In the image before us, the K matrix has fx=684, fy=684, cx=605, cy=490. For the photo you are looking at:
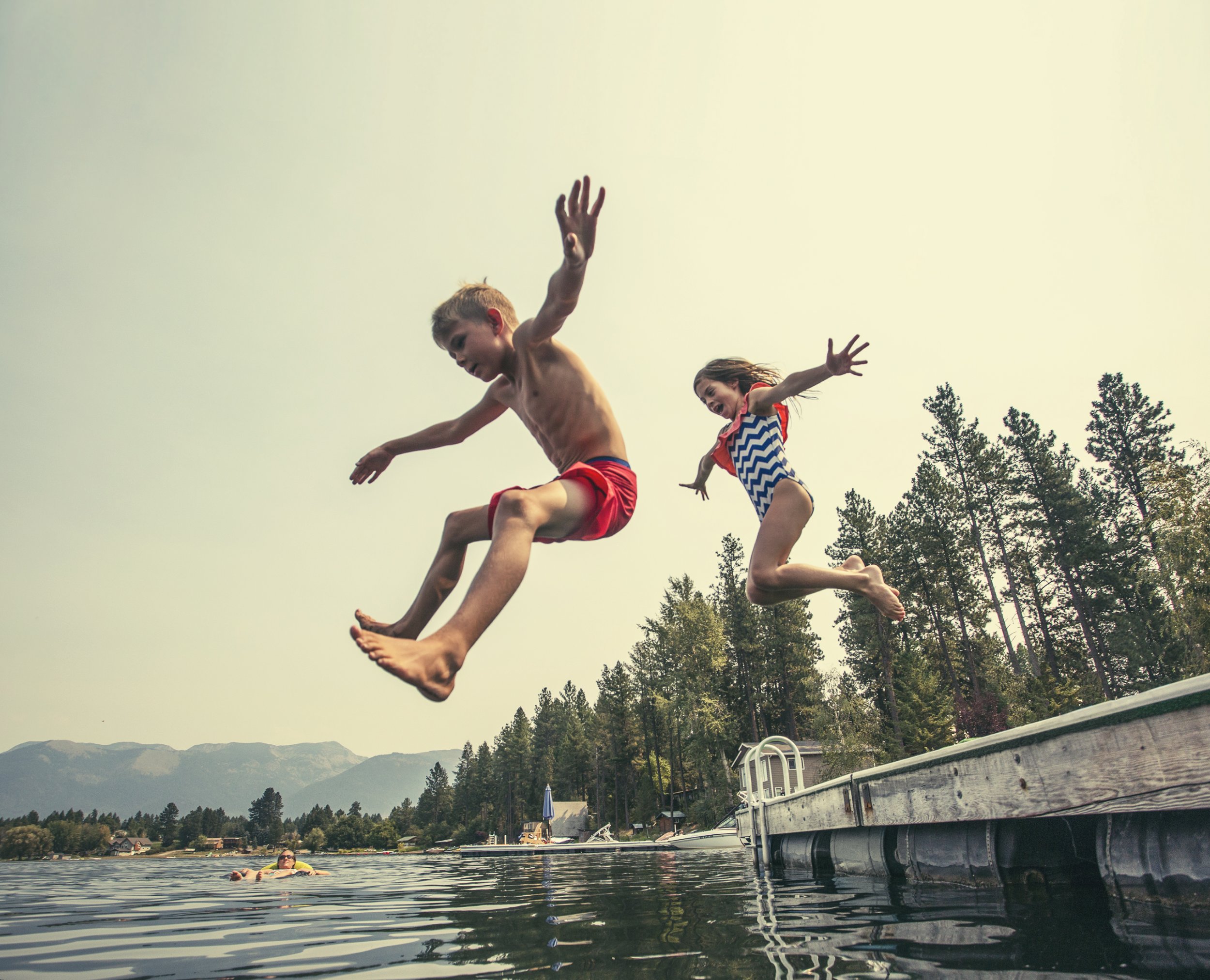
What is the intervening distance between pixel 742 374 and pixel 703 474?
0.77 meters

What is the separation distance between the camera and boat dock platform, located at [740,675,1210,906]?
6.78ft

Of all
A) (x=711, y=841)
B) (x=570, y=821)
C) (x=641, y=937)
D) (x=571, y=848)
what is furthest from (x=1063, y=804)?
(x=570, y=821)

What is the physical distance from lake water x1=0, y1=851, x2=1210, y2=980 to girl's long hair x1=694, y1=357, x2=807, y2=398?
3.06m

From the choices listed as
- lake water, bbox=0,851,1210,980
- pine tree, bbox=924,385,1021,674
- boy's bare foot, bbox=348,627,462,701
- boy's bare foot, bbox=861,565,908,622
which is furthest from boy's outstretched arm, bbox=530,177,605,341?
pine tree, bbox=924,385,1021,674

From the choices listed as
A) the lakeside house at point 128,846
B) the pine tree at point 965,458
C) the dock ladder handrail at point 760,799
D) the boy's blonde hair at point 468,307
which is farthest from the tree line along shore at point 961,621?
the lakeside house at point 128,846

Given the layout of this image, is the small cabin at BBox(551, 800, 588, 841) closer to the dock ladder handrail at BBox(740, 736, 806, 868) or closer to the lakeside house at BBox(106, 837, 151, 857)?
the lakeside house at BBox(106, 837, 151, 857)

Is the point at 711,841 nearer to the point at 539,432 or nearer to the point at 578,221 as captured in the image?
the point at 539,432

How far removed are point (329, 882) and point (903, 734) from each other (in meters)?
27.1

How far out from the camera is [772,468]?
421 centimetres

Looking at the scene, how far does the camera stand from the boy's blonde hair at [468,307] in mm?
3117

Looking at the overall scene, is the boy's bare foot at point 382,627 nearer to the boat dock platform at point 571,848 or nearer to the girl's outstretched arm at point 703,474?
the girl's outstretched arm at point 703,474

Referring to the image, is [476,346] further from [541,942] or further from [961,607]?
[961,607]

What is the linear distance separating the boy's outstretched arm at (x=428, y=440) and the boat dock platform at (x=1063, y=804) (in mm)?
2862

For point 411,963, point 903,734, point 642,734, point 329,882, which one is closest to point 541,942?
point 411,963
